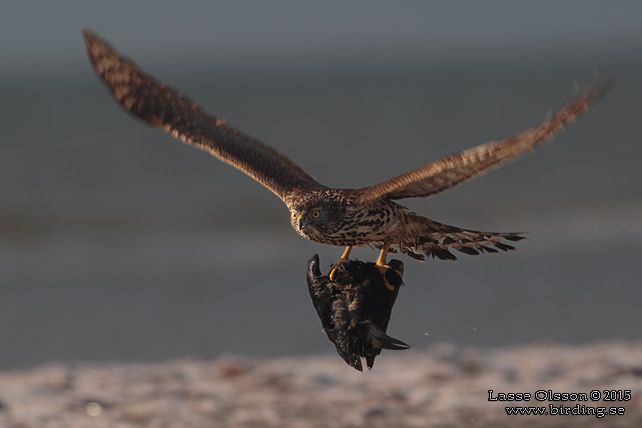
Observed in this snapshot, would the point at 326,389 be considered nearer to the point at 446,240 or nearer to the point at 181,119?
the point at 446,240

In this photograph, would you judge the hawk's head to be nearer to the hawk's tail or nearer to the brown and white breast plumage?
the brown and white breast plumage

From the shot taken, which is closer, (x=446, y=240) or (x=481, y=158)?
(x=481, y=158)

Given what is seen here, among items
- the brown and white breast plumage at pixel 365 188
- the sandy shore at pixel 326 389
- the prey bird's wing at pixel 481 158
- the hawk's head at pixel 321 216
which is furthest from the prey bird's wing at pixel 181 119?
the sandy shore at pixel 326 389

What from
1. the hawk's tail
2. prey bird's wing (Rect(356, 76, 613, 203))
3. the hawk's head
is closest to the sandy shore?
the hawk's tail

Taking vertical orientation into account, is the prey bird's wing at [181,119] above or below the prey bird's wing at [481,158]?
above

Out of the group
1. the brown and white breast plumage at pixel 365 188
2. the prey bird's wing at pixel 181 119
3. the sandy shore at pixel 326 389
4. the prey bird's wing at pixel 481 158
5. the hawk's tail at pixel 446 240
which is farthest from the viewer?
the prey bird's wing at pixel 181 119

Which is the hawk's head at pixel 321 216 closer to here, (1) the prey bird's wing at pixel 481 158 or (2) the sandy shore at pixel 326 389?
(1) the prey bird's wing at pixel 481 158

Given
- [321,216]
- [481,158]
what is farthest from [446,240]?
[481,158]

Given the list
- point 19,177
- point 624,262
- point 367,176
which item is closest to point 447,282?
point 624,262

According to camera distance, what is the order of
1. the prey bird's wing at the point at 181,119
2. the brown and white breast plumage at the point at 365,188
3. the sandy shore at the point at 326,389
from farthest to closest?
the prey bird's wing at the point at 181,119 → the sandy shore at the point at 326,389 → the brown and white breast plumage at the point at 365,188
